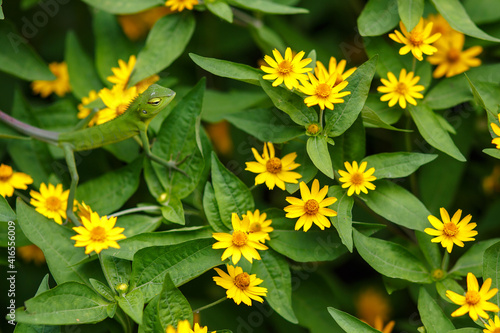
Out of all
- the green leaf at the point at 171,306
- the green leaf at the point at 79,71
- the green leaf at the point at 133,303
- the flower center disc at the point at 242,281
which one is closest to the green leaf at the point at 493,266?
the flower center disc at the point at 242,281

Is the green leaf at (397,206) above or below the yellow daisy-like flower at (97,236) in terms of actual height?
below

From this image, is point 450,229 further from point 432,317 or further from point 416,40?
point 416,40

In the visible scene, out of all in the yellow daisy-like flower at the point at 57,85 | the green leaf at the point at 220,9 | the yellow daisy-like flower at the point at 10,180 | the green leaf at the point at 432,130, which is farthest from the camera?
the yellow daisy-like flower at the point at 57,85

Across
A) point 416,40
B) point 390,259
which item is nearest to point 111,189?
point 390,259

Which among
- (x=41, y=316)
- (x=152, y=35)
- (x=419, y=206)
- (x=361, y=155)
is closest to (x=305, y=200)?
(x=361, y=155)

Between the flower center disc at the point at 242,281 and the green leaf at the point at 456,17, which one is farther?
the green leaf at the point at 456,17

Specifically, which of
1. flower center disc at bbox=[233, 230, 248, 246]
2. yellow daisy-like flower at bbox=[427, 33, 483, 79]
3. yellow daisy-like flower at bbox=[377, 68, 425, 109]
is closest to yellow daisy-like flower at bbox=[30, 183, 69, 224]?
flower center disc at bbox=[233, 230, 248, 246]

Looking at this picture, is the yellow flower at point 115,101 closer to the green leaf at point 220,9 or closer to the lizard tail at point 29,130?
the lizard tail at point 29,130
